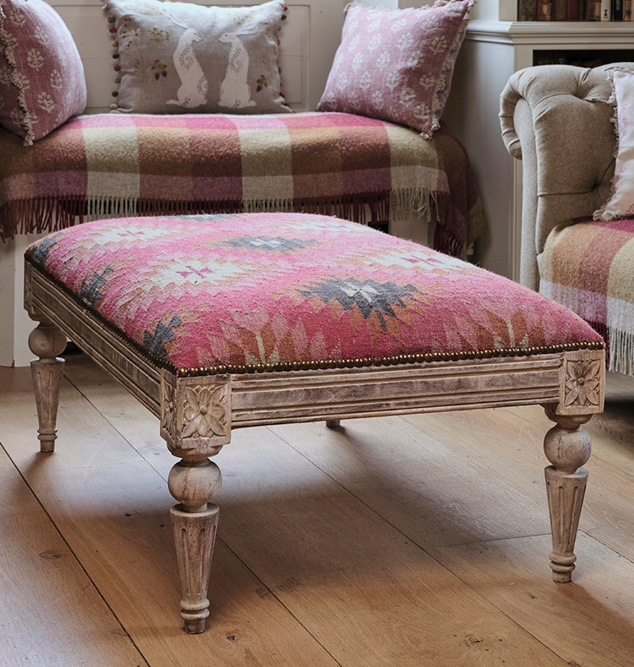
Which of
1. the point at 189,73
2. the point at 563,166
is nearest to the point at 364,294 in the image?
the point at 563,166

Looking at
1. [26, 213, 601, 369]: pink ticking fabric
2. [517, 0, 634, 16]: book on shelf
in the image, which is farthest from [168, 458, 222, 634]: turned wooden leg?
[517, 0, 634, 16]: book on shelf

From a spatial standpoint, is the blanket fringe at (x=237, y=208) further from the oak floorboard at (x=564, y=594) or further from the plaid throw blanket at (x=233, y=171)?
the oak floorboard at (x=564, y=594)

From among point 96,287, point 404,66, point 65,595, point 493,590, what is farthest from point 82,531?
point 404,66

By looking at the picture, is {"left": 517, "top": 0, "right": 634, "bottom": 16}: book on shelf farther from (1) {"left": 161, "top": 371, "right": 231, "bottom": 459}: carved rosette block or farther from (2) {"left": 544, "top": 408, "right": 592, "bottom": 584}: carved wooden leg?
(1) {"left": 161, "top": 371, "right": 231, "bottom": 459}: carved rosette block

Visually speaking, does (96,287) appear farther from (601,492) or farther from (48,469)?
(601,492)

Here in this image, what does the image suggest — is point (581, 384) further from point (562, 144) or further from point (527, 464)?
point (562, 144)

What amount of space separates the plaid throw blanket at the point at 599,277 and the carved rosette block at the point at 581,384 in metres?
0.58

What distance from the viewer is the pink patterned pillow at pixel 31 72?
2486mm

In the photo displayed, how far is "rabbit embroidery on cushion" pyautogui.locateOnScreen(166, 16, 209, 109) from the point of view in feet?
9.82

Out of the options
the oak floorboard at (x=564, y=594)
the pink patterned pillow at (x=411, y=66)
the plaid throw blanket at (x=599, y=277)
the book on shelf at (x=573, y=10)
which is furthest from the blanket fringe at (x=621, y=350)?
the book on shelf at (x=573, y=10)

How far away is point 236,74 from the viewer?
3.05m

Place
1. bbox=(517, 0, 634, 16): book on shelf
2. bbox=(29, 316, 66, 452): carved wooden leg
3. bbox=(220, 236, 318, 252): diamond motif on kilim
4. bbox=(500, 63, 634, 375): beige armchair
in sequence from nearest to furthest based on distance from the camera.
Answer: bbox=(220, 236, 318, 252): diamond motif on kilim → bbox=(29, 316, 66, 452): carved wooden leg → bbox=(500, 63, 634, 375): beige armchair → bbox=(517, 0, 634, 16): book on shelf

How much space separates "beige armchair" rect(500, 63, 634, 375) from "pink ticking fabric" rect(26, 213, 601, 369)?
2.06 ft

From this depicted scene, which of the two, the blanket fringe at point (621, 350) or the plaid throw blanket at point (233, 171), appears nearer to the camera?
the blanket fringe at point (621, 350)
